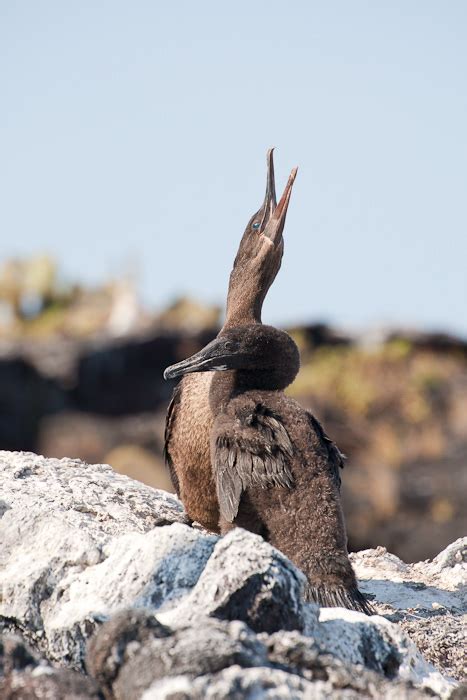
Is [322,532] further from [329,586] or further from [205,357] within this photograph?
[205,357]

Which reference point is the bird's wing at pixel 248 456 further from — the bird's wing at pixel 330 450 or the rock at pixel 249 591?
the rock at pixel 249 591

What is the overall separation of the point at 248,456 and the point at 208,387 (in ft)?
3.76

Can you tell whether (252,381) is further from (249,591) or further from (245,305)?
(249,591)

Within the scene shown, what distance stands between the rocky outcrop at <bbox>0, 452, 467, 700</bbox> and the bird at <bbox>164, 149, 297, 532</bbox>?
0.28 m

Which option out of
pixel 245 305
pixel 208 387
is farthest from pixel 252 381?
pixel 245 305

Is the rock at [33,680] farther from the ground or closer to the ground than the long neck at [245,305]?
closer to the ground

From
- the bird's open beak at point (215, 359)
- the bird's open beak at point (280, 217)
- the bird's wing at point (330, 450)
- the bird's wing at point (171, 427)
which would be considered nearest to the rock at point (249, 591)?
the bird's wing at point (330, 450)

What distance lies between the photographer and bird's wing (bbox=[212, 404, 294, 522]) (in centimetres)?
607

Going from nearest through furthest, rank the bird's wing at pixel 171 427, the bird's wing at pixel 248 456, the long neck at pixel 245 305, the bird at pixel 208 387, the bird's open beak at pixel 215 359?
the bird's wing at pixel 248 456, the bird's open beak at pixel 215 359, the bird at pixel 208 387, the bird's wing at pixel 171 427, the long neck at pixel 245 305

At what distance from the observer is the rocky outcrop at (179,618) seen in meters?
3.73

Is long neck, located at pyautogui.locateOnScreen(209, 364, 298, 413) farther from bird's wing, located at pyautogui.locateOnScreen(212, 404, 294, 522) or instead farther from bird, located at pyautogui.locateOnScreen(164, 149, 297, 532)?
bird's wing, located at pyautogui.locateOnScreen(212, 404, 294, 522)

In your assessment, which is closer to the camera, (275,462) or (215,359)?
(275,462)

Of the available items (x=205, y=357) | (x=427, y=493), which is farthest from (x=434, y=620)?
(x=427, y=493)

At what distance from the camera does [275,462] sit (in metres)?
6.10
